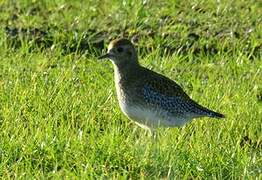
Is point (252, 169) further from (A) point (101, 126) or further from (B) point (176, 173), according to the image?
(A) point (101, 126)

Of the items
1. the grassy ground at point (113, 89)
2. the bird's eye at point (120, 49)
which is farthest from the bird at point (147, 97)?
the grassy ground at point (113, 89)

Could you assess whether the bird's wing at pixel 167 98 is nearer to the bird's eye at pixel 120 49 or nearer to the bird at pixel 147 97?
the bird at pixel 147 97

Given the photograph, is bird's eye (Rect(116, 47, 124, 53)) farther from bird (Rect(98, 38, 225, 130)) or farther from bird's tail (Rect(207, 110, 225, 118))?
bird's tail (Rect(207, 110, 225, 118))

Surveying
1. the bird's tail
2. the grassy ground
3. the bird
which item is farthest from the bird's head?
the bird's tail

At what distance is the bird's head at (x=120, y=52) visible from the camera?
8.46m

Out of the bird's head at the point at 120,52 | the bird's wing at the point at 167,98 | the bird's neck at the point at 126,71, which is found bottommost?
the bird's wing at the point at 167,98

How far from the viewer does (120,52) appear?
8.50m

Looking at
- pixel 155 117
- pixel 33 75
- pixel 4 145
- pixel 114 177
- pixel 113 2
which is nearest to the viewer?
pixel 114 177

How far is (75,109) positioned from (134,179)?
1.63 metres

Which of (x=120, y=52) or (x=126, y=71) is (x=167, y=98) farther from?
(x=120, y=52)

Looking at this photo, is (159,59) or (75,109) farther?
(159,59)

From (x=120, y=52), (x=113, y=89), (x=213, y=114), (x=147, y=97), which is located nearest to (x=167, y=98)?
(x=147, y=97)

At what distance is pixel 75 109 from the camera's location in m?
8.64

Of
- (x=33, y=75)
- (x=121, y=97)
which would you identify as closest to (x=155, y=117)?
(x=121, y=97)
